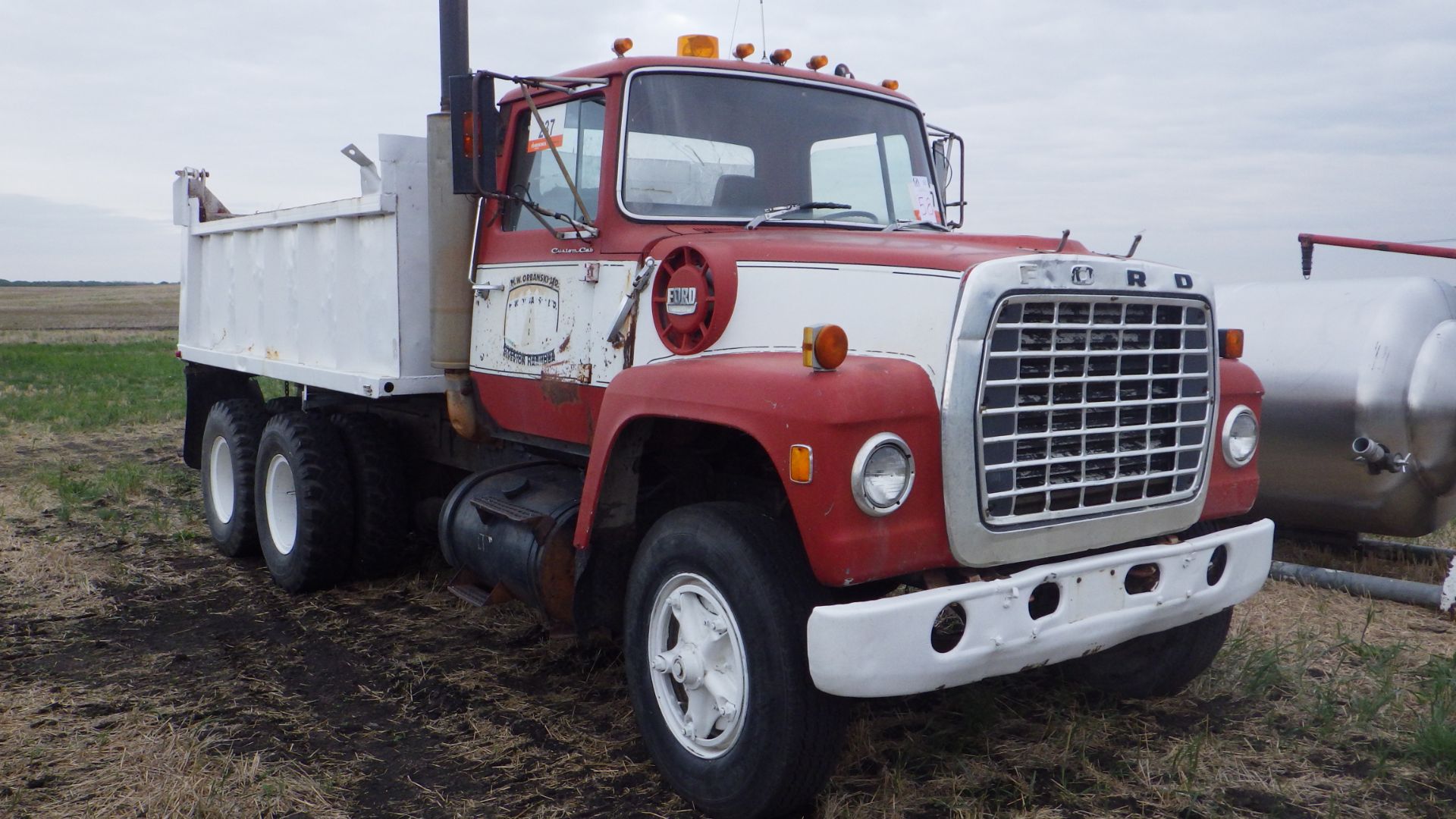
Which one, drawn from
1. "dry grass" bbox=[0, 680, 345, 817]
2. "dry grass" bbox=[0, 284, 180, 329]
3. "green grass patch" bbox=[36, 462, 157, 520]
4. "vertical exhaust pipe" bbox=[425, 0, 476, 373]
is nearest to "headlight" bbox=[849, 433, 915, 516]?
"dry grass" bbox=[0, 680, 345, 817]

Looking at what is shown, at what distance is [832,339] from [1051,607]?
1.26 meters

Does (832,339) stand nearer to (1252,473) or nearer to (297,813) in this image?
(1252,473)

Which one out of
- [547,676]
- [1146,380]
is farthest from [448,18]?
[1146,380]

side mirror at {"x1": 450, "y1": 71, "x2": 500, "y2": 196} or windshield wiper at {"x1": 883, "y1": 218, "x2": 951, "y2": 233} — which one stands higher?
side mirror at {"x1": 450, "y1": 71, "x2": 500, "y2": 196}

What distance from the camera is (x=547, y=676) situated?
4.92 m

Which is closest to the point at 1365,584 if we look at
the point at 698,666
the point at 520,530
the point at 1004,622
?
the point at 1004,622

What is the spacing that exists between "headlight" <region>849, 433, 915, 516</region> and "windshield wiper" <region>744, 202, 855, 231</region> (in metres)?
1.41

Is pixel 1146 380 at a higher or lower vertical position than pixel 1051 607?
higher

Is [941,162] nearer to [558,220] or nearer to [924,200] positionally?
[924,200]

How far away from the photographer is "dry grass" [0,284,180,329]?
42.1 m

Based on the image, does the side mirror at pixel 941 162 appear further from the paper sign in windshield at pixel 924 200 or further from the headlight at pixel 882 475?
the headlight at pixel 882 475

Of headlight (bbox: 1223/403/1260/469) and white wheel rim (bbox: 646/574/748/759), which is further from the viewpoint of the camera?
headlight (bbox: 1223/403/1260/469)

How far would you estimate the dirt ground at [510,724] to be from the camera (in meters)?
3.71

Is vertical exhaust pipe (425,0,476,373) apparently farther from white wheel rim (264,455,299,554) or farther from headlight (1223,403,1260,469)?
headlight (1223,403,1260,469)
